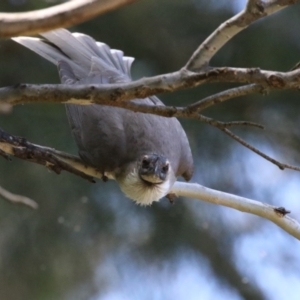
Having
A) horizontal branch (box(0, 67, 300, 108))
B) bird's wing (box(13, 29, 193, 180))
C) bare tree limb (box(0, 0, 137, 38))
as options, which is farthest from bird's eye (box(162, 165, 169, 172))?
bare tree limb (box(0, 0, 137, 38))

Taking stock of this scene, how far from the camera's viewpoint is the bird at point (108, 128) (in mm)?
1475

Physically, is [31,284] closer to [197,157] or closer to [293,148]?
[197,157]

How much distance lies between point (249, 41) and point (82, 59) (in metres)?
0.53

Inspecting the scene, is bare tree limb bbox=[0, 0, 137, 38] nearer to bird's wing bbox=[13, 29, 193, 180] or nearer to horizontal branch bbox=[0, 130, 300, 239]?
horizontal branch bbox=[0, 130, 300, 239]

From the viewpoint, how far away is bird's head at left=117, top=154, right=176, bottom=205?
138 cm

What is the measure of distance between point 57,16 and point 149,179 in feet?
3.09

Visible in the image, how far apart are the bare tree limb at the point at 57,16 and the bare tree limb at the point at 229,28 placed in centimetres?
29

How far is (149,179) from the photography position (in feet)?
4.58

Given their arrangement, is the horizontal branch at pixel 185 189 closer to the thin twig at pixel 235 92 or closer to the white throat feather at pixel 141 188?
the white throat feather at pixel 141 188

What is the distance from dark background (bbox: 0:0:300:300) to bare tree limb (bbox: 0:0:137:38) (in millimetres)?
1270

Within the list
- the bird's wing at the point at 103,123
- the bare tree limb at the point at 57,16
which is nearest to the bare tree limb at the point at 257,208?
the bird's wing at the point at 103,123

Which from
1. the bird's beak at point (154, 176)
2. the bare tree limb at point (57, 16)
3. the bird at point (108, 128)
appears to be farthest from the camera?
the bird at point (108, 128)

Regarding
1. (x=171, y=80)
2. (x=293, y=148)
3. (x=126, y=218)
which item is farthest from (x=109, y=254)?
(x=171, y=80)

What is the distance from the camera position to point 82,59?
1.58 m
